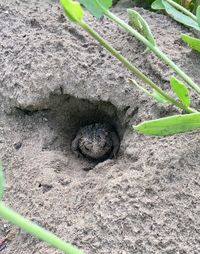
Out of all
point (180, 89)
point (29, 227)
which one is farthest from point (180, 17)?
point (29, 227)

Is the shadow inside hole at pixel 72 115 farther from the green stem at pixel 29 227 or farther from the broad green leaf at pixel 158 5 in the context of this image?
the green stem at pixel 29 227

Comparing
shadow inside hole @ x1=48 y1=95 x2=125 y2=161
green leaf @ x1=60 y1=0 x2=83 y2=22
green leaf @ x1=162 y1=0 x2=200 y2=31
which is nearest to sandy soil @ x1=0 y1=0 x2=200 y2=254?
shadow inside hole @ x1=48 y1=95 x2=125 y2=161

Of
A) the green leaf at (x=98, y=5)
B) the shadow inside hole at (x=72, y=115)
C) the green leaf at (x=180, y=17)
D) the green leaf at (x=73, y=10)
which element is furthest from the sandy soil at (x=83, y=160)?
the green leaf at (x=73, y=10)

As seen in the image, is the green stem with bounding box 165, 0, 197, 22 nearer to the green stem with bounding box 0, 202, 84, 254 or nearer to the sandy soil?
the sandy soil

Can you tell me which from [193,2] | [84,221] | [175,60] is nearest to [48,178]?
[84,221]

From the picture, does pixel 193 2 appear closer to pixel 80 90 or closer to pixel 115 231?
pixel 80 90
